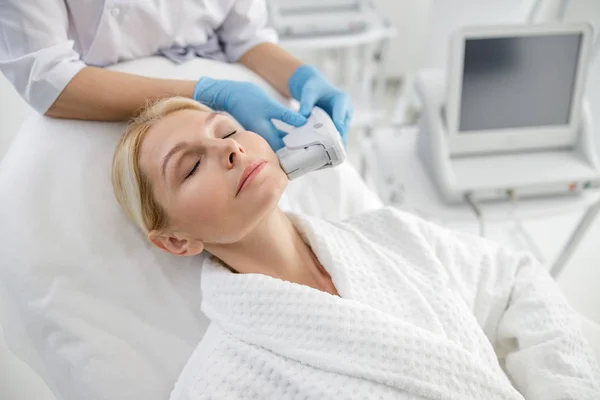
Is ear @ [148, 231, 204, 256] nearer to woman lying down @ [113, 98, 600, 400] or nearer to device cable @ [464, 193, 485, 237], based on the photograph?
woman lying down @ [113, 98, 600, 400]

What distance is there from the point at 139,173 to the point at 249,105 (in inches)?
11.8

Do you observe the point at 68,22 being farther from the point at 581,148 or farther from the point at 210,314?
the point at 581,148

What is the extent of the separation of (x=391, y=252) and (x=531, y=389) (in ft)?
1.25

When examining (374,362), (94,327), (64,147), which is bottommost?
(94,327)

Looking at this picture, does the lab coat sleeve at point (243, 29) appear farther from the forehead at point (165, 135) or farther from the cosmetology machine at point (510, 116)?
the cosmetology machine at point (510, 116)

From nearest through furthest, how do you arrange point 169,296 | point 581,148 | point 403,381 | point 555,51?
point 403,381 < point 169,296 < point 555,51 < point 581,148

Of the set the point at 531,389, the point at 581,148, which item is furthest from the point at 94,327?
the point at 581,148

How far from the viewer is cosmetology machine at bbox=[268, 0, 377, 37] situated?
6.06 ft

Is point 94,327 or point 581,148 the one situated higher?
point 581,148

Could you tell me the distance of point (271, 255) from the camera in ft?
3.19

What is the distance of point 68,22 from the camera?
3.32ft

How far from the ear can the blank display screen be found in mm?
909

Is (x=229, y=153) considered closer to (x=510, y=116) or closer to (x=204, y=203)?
(x=204, y=203)

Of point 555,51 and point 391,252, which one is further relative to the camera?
point 555,51
